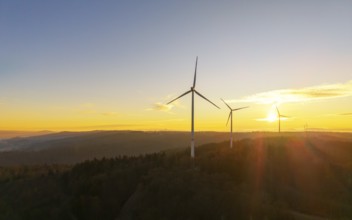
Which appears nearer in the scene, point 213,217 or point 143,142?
point 213,217

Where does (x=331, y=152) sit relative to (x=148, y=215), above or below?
above

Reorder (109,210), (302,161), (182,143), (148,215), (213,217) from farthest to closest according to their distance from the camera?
(182,143)
(302,161)
(109,210)
(148,215)
(213,217)

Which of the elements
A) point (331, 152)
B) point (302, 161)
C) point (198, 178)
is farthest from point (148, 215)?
point (331, 152)

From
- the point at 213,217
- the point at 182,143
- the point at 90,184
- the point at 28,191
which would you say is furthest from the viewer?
the point at 182,143

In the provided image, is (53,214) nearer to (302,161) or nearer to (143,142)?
(302,161)

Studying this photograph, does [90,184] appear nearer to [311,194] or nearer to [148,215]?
[148,215]

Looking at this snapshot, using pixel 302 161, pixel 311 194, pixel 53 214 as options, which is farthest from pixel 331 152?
pixel 53 214
